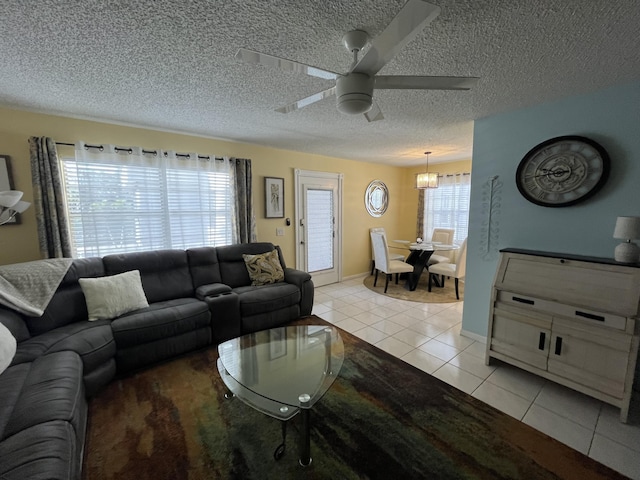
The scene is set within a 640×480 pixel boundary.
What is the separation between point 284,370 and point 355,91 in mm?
1758

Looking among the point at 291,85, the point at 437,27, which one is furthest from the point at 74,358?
the point at 437,27

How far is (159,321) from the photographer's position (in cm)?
230

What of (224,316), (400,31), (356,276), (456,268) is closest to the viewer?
(400,31)

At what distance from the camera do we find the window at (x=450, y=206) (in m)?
5.02

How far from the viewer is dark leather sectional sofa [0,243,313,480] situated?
1.15m

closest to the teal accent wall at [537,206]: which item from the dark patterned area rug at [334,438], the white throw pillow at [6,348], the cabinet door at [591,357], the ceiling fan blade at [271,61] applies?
the cabinet door at [591,357]

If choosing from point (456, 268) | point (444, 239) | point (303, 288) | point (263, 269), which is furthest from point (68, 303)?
point (444, 239)

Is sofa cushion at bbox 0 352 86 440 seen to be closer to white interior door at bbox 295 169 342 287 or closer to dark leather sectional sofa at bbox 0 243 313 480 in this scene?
dark leather sectional sofa at bbox 0 243 313 480

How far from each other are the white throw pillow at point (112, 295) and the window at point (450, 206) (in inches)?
203

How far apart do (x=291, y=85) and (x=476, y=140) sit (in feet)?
6.65

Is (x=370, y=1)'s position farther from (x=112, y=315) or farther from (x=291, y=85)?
(x=112, y=315)

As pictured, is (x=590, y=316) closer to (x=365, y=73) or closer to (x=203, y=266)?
(x=365, y=73)

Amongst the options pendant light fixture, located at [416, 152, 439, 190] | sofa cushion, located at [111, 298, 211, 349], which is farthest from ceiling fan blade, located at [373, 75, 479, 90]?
pendant light fixture, located at [416, 152, 439, 190]

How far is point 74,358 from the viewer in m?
1.75
